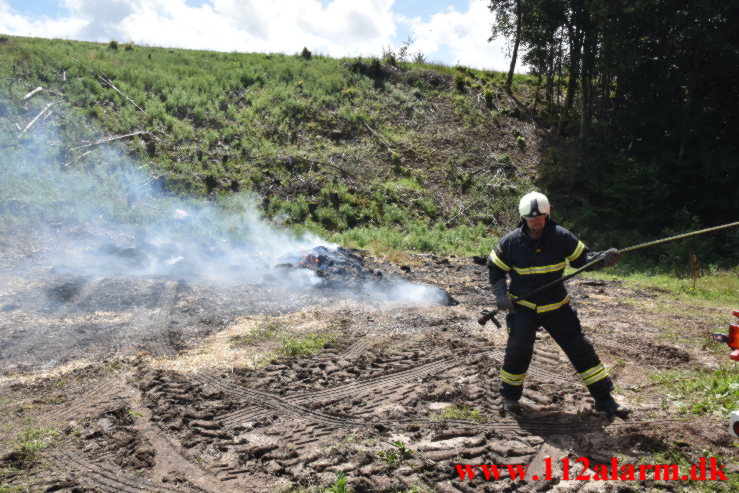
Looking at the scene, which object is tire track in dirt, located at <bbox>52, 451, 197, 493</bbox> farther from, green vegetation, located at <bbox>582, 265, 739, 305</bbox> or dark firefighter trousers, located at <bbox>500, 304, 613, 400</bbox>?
green vegetation, located at <bbox>582, 265, 739, 305</bbox>

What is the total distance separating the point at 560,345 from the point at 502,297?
660 mm

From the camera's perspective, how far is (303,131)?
70.3ft

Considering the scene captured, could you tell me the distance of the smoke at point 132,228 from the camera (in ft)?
35.0

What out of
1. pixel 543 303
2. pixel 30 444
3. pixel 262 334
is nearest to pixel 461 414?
pixel 543 303

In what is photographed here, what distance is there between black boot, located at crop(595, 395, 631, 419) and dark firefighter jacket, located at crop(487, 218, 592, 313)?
0.94 metres

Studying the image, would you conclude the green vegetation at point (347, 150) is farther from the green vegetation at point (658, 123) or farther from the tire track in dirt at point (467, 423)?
the tire track in dirt at point (467, 423)

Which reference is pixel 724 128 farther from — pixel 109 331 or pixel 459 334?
pixel 109 331

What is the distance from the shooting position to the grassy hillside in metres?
17.3

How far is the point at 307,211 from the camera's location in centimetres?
1730

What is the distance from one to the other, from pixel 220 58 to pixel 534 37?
14.8 metres

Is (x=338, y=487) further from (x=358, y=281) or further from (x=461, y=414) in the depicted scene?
(x=358, y=281)

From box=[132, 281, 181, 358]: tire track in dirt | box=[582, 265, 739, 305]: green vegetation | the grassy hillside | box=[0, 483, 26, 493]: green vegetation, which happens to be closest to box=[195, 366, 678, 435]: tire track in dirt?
box=[0, 483, 26, 493]: green vegetation

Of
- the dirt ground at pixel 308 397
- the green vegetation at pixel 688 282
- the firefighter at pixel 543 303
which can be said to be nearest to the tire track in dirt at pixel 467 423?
the dirt ground at pixel 308 397

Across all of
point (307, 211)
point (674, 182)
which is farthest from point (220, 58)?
point (674, 182)
